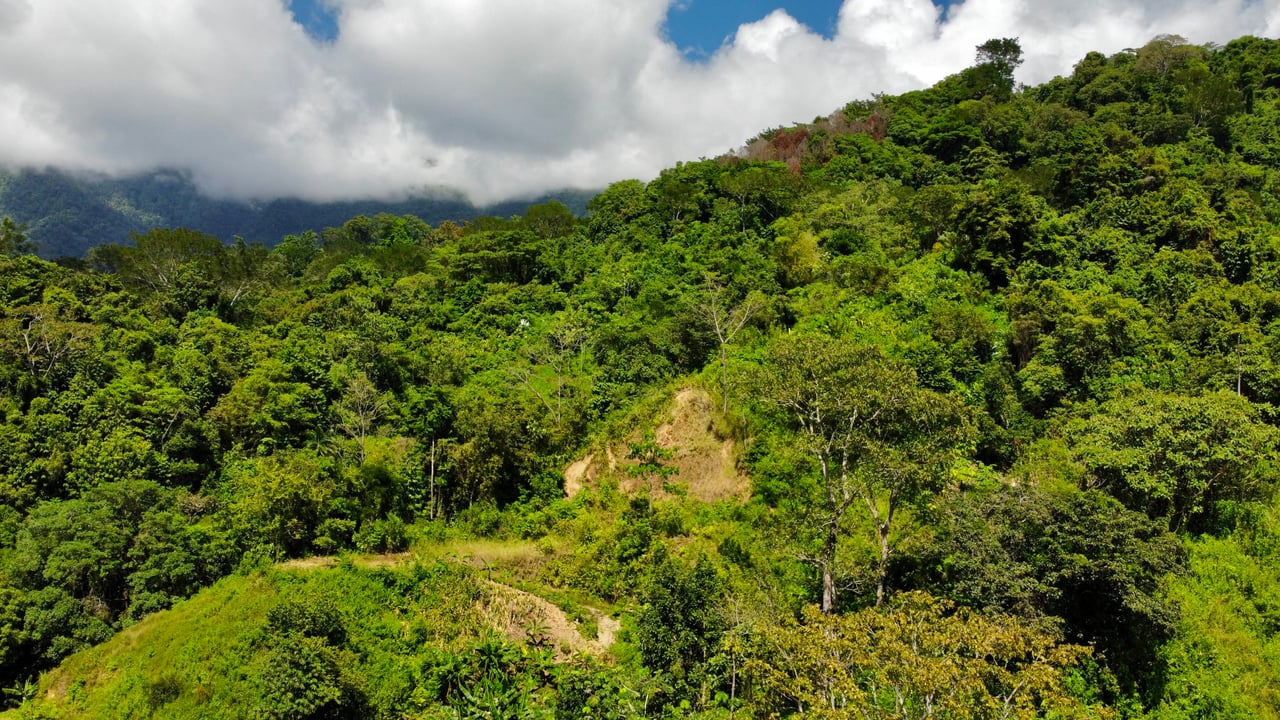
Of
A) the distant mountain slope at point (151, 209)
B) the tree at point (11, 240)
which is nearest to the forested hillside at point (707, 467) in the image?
the tree at point (11, 240)

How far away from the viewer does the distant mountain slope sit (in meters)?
79.8

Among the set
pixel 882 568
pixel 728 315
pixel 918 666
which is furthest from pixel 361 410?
pixel 918 666

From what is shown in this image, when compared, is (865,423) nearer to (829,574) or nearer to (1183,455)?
(829,574)

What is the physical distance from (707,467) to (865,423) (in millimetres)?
9164

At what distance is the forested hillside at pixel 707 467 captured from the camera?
13484 millimetres

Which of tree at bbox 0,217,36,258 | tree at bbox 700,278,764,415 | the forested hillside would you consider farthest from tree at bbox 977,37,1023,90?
tree at bbox 0,217,36,258

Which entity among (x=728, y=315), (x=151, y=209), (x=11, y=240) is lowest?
(x=728, y=315)

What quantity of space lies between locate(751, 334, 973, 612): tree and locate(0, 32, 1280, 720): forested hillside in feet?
0.36

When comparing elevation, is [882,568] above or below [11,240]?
below

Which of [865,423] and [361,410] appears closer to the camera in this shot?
[865,423]

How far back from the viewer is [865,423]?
1557 cm

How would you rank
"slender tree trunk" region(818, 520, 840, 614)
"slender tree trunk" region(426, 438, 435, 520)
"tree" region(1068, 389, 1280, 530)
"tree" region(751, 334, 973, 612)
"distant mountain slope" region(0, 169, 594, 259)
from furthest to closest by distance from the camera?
"distant mountain slope" region(0, 169, 594, 259)
"slender tree trunk" region(426, 438, 435, 520)
"tree" region(1068, 389, 1280, 530)
"slender tree trunk" region(818, 520, 840, 614)
"tree" region(751, 334, 973, 612)

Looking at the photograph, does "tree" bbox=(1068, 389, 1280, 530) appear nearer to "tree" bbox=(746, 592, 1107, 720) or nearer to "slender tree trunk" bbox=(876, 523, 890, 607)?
"slender tree trunk" bbox=(876, 523, 890, 607)

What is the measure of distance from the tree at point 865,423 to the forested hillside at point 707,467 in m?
0.11
